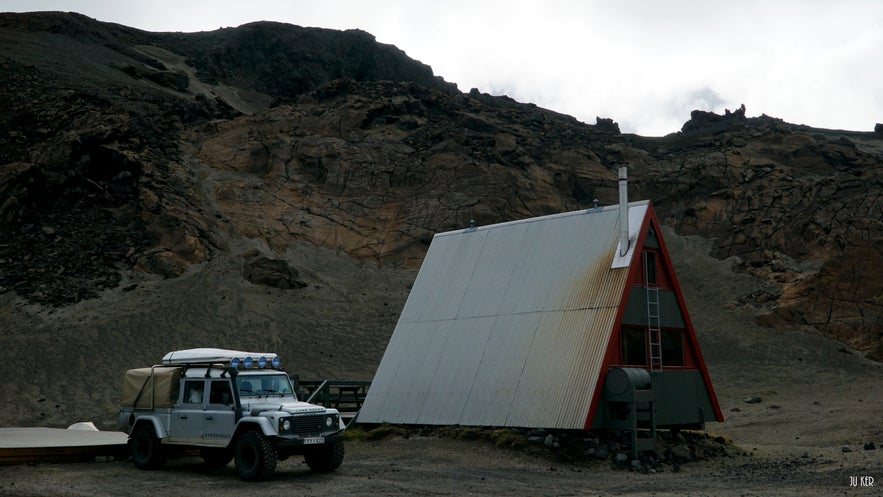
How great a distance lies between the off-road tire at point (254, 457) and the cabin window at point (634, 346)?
10.9 meters

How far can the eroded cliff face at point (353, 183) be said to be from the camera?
55.8 meters

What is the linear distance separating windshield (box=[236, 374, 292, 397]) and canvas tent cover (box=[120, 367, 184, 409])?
89.3 inches

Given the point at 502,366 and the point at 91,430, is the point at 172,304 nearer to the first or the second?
the point at 91,430

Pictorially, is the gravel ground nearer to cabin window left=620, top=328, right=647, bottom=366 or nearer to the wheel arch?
the wheel arch

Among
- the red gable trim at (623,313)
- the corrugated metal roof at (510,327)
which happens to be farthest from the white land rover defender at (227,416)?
the red gable trim at (623,313)

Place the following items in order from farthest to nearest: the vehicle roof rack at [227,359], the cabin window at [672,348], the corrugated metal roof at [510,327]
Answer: the cabin window at [672,348] → the corrugated metal roof at [510,327] → the vehicle roof rack at [227,359]

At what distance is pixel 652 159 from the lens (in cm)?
8350

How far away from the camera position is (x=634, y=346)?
24734 millimetres

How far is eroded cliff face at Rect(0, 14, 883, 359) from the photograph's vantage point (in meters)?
55.8

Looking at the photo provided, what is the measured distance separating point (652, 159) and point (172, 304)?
51932 millimetres

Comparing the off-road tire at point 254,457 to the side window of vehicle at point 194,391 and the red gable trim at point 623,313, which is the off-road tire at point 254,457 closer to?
the side window of vehicle at point 194,391

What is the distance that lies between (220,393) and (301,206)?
154 feet

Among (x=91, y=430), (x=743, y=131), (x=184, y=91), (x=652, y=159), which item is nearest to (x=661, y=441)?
(x=91, y=430)

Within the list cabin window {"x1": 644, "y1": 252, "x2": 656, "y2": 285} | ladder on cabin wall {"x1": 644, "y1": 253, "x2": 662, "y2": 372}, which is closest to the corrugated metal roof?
cabin window {"x1": 644, "y1": 252, "x2": 656, "y2": 285}
